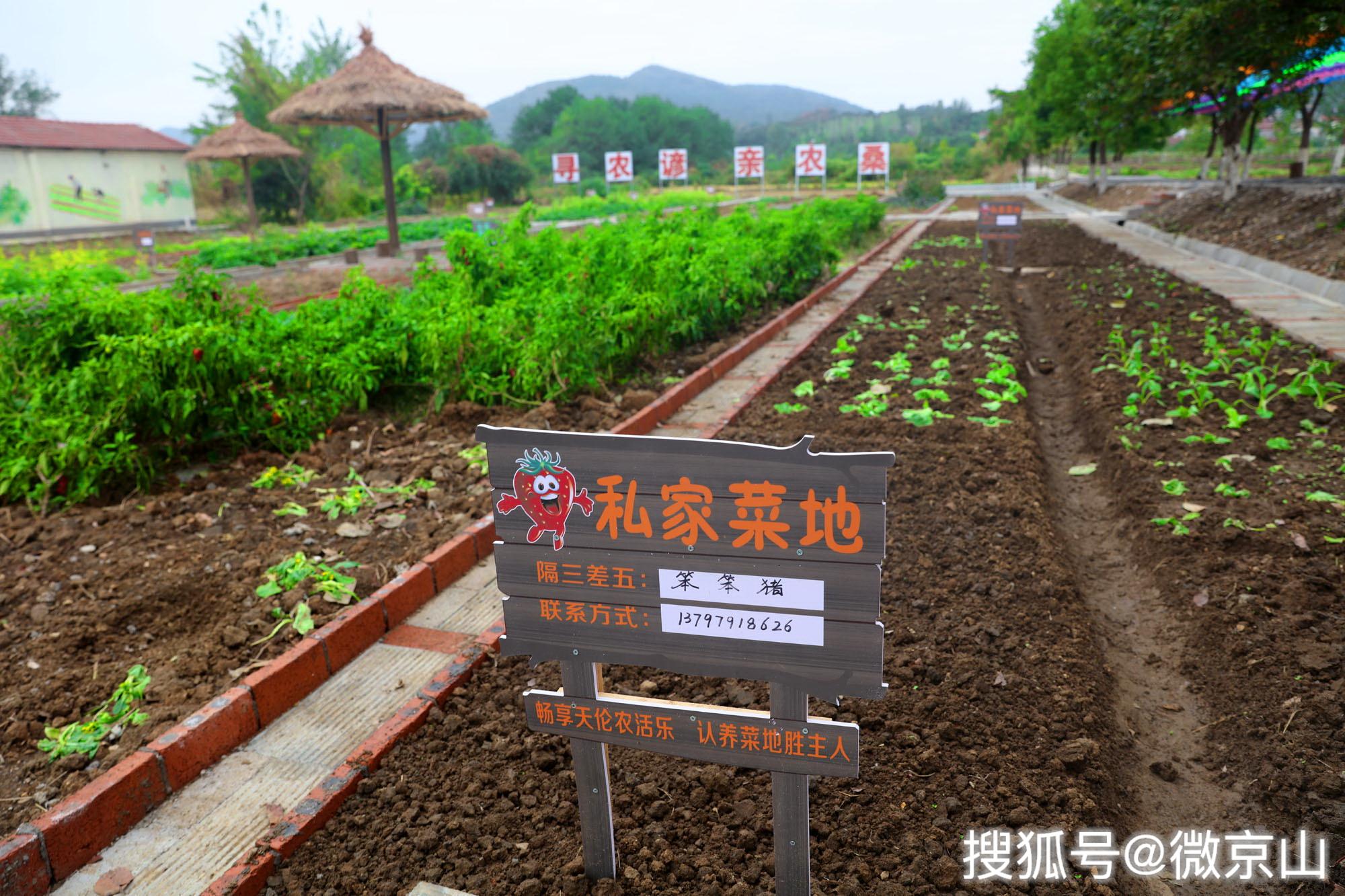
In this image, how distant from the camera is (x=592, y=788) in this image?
2041 mm

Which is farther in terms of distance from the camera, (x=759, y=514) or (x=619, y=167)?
(x=619, y=167)

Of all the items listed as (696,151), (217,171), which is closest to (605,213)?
(217,171)

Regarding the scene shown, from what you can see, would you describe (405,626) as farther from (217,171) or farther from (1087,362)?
(217,171)

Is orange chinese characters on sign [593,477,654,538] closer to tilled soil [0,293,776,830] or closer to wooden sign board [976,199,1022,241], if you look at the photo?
tilled soil [0,293,776,830]

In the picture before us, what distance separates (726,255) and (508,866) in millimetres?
7189

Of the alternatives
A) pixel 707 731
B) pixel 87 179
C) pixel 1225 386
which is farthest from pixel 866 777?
pixel 87 179

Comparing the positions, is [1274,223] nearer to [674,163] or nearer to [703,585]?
[703,585]

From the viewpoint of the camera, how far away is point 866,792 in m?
2.43

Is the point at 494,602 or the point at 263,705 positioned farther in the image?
the point at 494,602

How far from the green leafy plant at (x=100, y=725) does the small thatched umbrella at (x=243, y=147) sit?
21.9 meters

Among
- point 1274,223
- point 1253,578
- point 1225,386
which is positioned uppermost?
point 1274,223

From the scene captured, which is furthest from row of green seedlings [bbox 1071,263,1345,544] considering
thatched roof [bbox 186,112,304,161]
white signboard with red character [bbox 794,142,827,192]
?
white signboard with red character [bbox 794,142,827,192]

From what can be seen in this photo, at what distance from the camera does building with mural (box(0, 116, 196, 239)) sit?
25.9 metres

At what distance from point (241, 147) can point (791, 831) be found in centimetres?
2485
